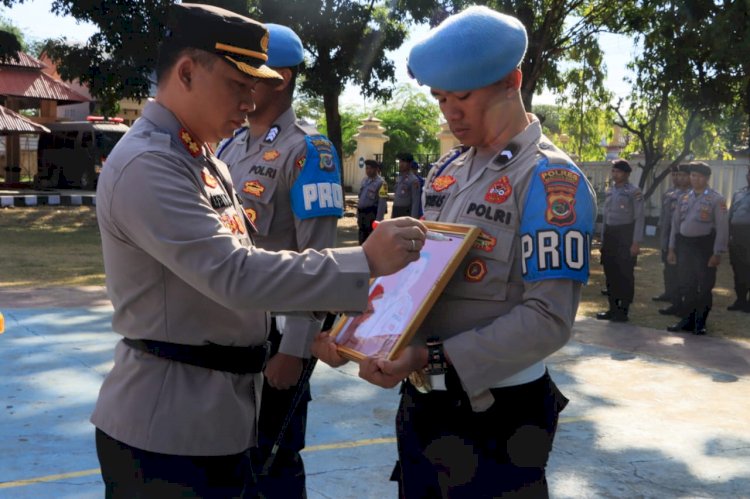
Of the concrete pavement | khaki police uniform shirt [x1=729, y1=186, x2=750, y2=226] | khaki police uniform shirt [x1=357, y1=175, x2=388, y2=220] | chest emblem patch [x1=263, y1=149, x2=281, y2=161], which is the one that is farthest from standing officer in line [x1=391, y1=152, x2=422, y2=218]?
chest emblem patch [x1=263, y1=149, x2=281, y2=161]

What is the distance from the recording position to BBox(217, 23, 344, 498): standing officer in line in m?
3.09

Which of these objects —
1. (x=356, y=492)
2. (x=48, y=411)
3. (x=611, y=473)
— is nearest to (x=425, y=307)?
(x=356, y=492)

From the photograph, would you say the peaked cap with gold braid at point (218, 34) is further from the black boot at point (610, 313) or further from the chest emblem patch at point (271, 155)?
the black boot at point (610, 313)

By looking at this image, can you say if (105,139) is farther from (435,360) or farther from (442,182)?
(435,360)

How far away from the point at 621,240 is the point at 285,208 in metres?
7.97

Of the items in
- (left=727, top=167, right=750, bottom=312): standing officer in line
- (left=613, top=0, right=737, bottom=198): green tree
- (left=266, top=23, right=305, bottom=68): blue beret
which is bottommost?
(left=727, top=167, right=750, bottom=312): standing officer in line

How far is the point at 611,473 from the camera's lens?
179 inches

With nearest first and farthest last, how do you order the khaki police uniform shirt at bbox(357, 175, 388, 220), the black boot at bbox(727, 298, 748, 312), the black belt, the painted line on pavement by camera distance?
the black belt < the painted line on pavement < the black boot at bbox(727, 298, 748, 312) < the khaki police uniform shirt at bbox(357, 175, 388, 220)

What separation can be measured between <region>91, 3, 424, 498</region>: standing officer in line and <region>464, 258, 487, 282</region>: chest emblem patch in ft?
0.75

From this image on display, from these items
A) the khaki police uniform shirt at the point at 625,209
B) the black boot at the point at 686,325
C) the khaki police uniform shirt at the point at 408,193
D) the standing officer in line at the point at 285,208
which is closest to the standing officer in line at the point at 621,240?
the khaki police uniform shirt at the point at 625,209

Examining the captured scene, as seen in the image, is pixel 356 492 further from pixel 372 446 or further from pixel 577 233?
pixel 577 233

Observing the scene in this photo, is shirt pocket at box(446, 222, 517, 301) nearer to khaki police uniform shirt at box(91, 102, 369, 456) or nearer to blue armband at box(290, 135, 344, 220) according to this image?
khaki police uniform shirt at box(91, 102, 369, 456)

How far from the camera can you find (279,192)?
3223 mm

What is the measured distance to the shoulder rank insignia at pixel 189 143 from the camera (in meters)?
2.20
